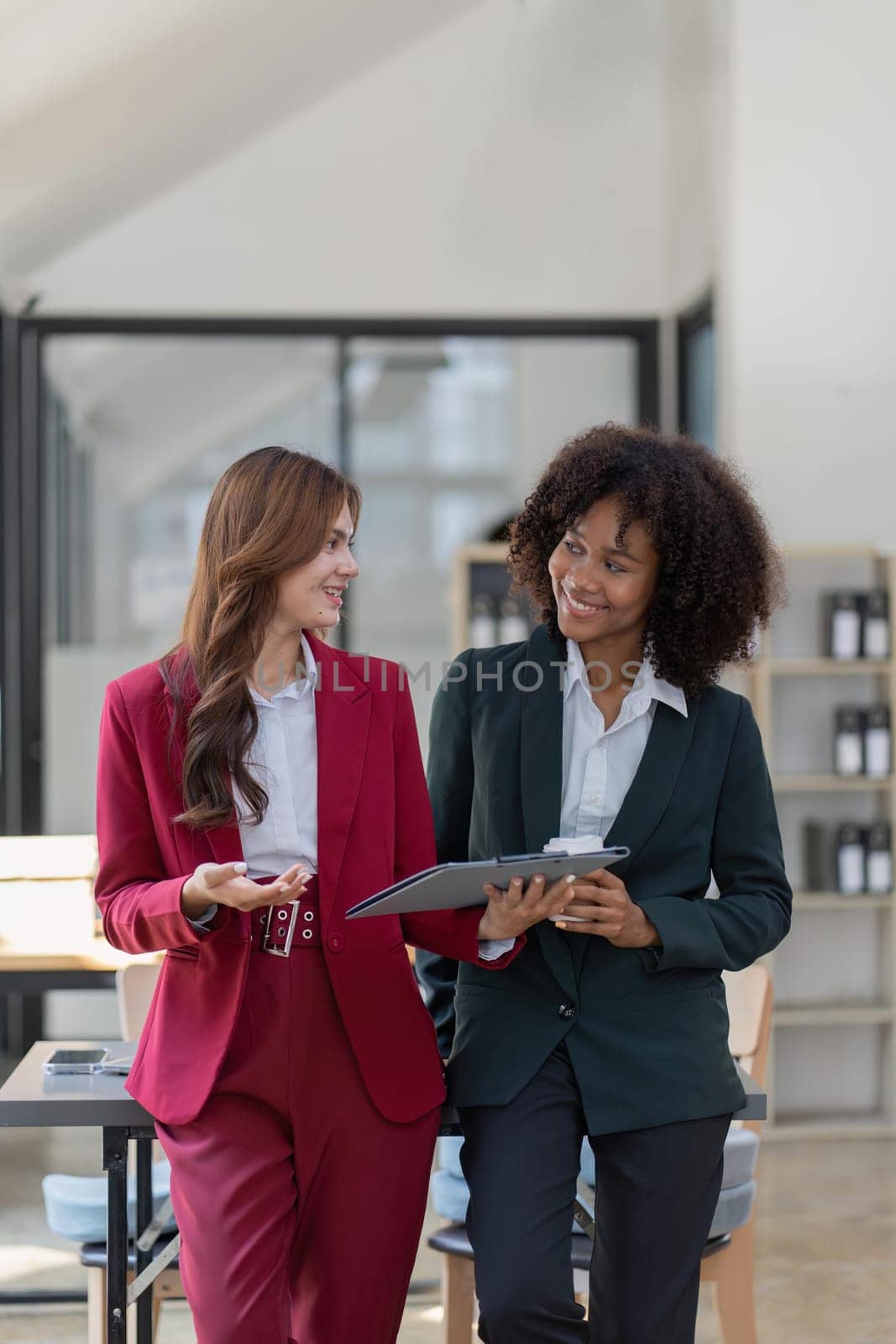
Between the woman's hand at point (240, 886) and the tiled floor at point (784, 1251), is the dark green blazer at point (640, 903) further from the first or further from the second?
the tiled floor at point (784, 1251)

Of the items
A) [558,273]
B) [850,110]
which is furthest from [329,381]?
[850,110]

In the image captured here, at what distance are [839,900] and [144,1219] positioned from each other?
315 cm

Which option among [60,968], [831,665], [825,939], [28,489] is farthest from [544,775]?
[28,489]

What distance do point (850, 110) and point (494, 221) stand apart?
143cm

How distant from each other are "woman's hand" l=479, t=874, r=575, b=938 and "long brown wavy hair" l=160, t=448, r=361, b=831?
1.15ft

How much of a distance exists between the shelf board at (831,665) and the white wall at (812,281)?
459mm

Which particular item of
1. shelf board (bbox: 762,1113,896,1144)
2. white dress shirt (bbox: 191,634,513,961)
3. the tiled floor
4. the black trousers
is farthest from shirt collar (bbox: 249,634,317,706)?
shelf board (bbox: 762,1113,896,1144)

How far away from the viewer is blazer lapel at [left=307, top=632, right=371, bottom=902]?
2.00 metres

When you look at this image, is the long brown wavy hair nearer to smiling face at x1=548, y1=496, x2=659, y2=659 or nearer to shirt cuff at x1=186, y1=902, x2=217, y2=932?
shirt cuff at x1=186, y1=902, x2=217, y2=932

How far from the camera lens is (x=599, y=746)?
2188mm

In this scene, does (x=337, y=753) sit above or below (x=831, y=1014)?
above

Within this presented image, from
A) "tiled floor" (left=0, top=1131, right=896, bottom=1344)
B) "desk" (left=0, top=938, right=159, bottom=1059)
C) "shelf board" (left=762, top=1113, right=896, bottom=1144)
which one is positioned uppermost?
"desk" (left=0, top=938, right=159, bottom=1059)

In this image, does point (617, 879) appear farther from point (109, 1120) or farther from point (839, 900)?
point (839, 900)

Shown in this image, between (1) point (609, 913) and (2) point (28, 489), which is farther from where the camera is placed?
(2) point (28, 489)
